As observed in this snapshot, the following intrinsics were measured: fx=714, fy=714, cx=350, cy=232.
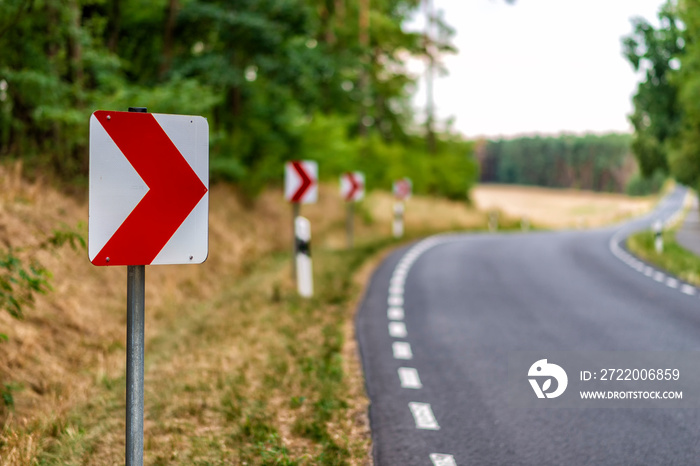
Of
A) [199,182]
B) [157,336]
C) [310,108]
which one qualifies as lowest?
[157,336]

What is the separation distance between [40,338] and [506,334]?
5.08 m

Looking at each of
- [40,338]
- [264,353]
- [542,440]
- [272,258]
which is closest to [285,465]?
[542,440]

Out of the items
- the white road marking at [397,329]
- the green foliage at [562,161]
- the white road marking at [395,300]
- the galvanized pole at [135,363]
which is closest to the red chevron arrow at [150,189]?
the galvanized pole at [135,363]

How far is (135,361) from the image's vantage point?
3.31m

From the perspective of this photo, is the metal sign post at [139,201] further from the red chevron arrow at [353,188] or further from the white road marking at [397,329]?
the red chevron arrow at [353,188]

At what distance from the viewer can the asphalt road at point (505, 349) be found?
4777mm

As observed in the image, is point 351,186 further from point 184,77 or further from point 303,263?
point 303,263

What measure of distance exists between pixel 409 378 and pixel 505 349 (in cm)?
154

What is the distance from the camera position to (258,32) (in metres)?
15.8

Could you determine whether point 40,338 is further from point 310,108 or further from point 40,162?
point 310,108

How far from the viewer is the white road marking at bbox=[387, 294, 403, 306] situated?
34.8ft

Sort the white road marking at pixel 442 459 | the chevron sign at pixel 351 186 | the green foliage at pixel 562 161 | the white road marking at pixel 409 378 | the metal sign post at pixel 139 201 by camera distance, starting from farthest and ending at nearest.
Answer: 1. the green foliage at pixel 562 161
2. the chevron sign at pixel 351 186
3. the white road marking at pixel 409 378
4. the white road marking at pixel 442 459
5. the metal sign post at pixel 139 201

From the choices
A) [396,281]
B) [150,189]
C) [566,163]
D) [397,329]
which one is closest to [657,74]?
[396,281]

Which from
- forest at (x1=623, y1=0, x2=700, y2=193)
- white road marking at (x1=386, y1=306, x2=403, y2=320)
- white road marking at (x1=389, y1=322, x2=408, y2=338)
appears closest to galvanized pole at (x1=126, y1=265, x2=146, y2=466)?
white road marking at (x1=389, y1=322, x2=408, y2=338)
